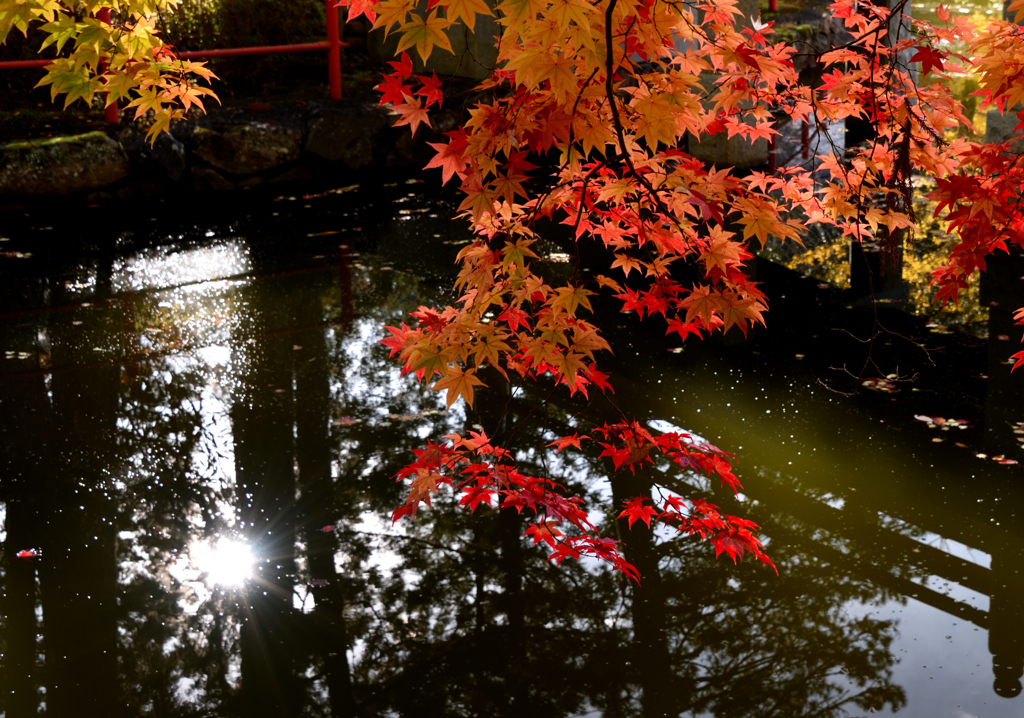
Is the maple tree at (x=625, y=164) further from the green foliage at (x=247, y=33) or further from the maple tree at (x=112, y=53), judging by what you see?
Result: the green foliage at (x=247, y=33)

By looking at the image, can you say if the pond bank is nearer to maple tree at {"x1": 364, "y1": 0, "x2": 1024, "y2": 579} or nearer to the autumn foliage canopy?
the autumn foliage canopy

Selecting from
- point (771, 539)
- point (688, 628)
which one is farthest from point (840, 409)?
point (688, 628)

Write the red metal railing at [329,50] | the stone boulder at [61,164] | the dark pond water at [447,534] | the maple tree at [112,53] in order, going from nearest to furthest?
1. the maple tree at [112,53]
2. the dark pond water at [447,534]
3. the stone boulder at [61,164]
4. the red metal railing at [329,50]

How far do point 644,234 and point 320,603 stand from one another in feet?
5.56

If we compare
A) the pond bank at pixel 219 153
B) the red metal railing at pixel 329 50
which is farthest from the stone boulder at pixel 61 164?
the red metal railing at pixel 329 50

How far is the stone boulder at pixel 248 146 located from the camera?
7.74 metres

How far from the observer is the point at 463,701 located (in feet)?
9.05

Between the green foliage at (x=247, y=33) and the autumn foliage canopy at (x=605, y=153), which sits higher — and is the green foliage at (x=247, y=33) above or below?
above

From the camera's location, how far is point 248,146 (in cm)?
786

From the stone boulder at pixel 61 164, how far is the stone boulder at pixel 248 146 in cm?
66

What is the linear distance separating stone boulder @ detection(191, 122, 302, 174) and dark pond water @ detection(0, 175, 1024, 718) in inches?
99.5

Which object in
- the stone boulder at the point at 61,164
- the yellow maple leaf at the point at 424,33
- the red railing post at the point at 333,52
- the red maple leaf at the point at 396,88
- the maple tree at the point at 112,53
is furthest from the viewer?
the red railing post at the point at 333,52

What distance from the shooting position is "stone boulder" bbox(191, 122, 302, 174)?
25.4ft

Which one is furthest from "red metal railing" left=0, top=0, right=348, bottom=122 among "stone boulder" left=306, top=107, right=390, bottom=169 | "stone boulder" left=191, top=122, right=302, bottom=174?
"stone boulder" left=191, top=122, right=302, bottom=174
